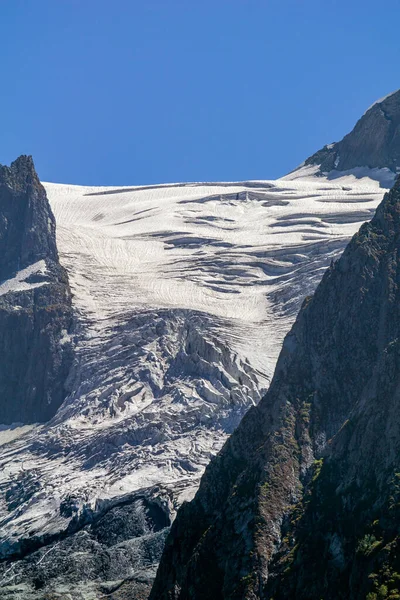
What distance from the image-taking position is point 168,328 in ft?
438

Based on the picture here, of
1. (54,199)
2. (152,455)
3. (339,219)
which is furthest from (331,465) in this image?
(54,199)

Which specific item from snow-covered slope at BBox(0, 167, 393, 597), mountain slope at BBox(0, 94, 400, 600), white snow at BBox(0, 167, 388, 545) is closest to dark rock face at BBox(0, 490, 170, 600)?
mountain slope at BBox(0, 94, 400, 600)

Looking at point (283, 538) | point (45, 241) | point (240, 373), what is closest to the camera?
point (283, 538)

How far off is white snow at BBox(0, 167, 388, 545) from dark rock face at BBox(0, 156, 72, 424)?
2.01 metres

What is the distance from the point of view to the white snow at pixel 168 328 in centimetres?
11140

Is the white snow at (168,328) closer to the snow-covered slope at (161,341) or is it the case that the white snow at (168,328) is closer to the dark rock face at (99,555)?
the snow-covered slope at (161,341)

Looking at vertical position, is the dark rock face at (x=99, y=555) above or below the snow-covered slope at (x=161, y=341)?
below

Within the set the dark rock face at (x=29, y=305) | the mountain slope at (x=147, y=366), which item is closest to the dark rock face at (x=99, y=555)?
the mountain slope at (x=147, y=366)

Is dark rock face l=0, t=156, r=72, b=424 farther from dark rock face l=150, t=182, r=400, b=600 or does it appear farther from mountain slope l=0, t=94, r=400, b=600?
dark rock face l=150, t=182, r=400, b=600

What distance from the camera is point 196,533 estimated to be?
77188 millimetres

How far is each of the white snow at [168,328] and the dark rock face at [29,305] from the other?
2.01 m

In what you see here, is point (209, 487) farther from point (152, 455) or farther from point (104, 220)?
point (104, 220)

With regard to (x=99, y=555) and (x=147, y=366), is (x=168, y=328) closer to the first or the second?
(x=147, y=366)

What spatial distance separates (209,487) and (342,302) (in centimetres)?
1715
